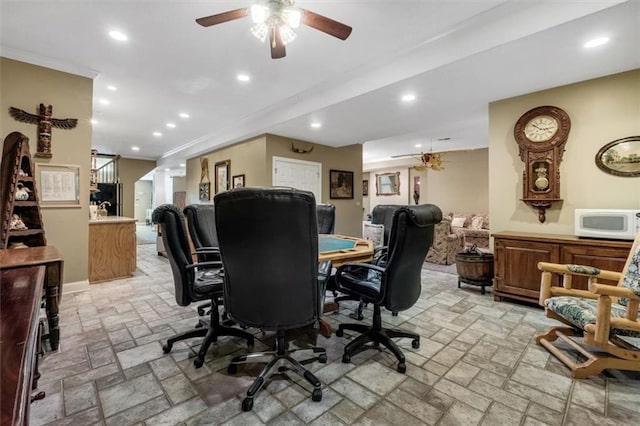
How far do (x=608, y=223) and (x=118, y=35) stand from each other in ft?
16.9

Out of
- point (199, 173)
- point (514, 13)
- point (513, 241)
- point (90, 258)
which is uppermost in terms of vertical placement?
point (514, 13)

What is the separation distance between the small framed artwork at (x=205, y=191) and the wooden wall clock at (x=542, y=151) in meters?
6.70

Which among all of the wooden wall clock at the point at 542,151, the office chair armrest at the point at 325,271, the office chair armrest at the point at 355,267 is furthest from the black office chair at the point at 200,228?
the wooden wall clock at the point at 542,151

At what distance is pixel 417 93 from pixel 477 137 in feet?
12.9

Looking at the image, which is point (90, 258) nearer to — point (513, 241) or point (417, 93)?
point (417, 93)

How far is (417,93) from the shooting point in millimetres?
3607

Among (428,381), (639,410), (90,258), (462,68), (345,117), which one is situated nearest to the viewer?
(639,410)

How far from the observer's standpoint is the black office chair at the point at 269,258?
1.50m

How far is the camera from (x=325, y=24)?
2.13 metres

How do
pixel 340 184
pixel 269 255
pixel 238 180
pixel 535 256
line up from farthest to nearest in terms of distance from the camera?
pixel 340 184 → pixel 238 180 → pixel 535 256 → pixel 269 255

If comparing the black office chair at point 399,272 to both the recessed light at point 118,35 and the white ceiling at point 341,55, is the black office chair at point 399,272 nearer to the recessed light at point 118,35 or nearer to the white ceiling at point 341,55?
the white ceiling at point 341,55

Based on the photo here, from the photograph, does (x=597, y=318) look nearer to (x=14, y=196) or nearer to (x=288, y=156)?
(x=14, y=196)

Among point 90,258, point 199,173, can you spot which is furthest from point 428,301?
point 199,173

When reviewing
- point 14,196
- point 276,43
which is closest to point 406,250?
point 276,43
